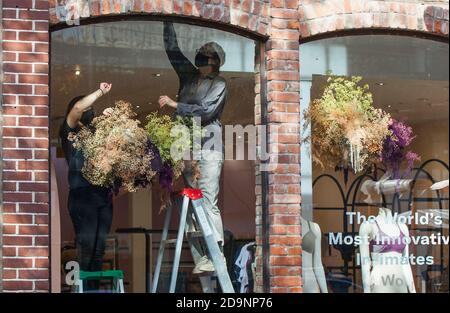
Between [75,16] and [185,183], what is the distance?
163cm

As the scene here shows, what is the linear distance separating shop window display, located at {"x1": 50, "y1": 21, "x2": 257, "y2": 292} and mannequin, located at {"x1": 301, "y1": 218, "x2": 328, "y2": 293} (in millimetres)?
467

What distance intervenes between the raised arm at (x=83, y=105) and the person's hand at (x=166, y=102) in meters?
0.43

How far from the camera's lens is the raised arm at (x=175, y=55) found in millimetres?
8141

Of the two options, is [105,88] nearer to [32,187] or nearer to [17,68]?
[17,68]

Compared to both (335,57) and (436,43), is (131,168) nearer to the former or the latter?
(335,57)

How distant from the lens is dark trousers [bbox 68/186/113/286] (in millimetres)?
7855

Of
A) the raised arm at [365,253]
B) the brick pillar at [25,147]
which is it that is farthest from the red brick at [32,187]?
the raised arm at [365,253]

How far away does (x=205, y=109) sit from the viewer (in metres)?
8.26

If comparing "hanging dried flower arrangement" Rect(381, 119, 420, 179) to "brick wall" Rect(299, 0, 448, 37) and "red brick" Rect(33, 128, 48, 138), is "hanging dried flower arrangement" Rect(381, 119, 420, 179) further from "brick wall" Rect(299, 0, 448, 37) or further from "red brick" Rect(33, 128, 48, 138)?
"red brick" Rect(33, 128, 48, 138)

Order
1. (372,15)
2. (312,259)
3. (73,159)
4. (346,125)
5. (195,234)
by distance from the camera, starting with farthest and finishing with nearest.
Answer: (346,125), (372,15), (312,259), (195,234), (73,159)

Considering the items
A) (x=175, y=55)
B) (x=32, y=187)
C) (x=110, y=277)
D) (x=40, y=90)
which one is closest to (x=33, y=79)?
(x=40, y=90)

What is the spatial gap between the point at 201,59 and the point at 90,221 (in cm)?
164

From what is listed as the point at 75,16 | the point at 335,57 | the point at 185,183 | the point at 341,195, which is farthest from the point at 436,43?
the point at 75,16

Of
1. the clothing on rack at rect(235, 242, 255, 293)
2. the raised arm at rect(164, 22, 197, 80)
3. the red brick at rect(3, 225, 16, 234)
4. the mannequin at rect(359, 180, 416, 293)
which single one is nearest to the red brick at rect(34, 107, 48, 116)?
the red brick at rect(3, 225, 16, 234)
